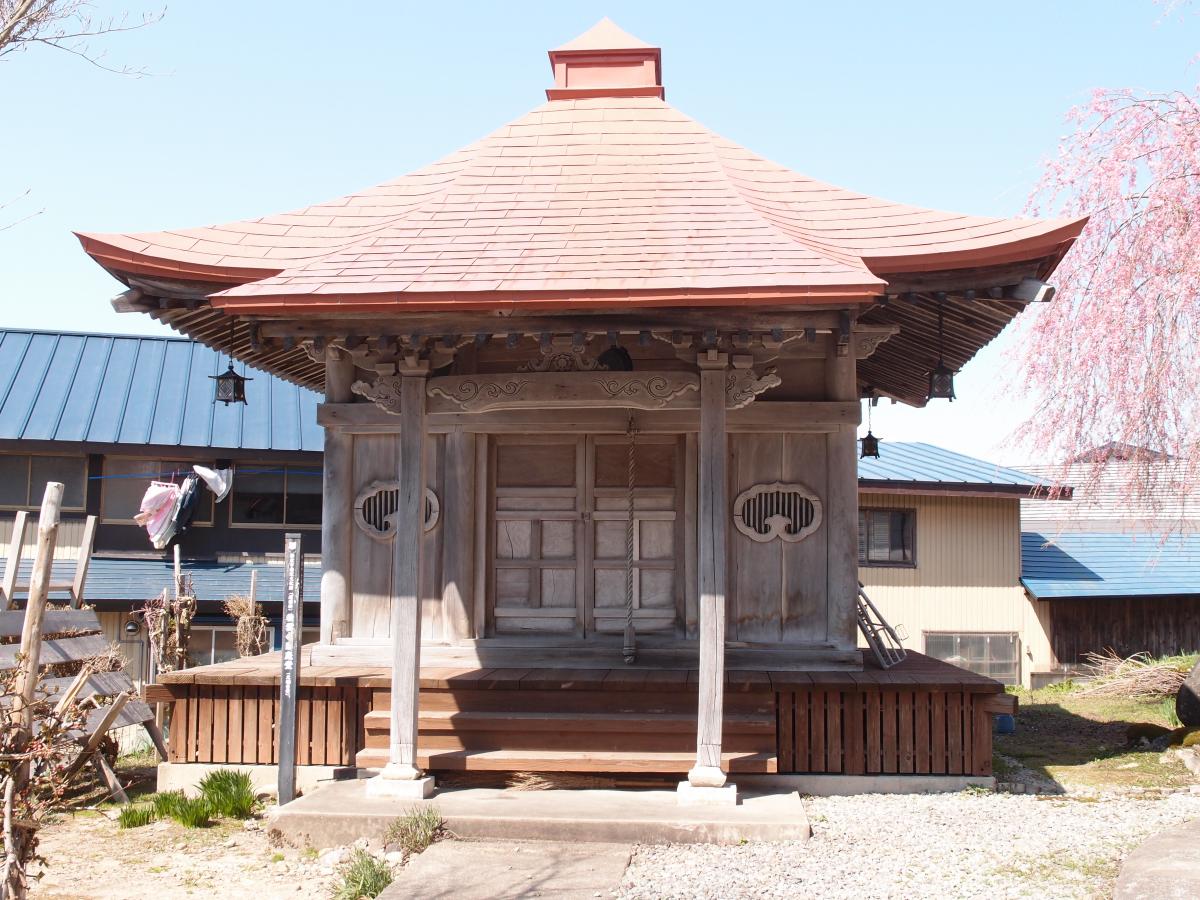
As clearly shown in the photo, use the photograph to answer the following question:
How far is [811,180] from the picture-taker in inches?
380

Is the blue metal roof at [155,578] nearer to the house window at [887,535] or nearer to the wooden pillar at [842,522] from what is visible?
the house window at [887,535]

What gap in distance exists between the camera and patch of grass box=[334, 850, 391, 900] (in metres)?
6.04

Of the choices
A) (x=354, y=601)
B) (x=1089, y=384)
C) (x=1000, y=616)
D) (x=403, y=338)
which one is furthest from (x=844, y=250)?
(x=1000, y=616)

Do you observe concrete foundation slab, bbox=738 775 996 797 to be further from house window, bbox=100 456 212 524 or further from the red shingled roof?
house window, bbox=100 456 212 524

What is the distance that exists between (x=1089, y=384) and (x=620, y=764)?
8.46 metres

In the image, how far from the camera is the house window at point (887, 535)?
67.7 ft

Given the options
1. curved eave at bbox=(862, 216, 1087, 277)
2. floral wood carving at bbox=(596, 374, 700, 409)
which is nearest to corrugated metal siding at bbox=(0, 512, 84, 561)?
floral wood carving at bbox=(596, 374, 700, 409)

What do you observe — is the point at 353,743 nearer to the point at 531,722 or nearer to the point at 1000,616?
the point at 531,722

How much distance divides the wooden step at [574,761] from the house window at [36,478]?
41.9ft

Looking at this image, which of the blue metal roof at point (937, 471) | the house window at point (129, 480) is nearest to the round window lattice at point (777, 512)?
the blue metal roof at point (937, 471)

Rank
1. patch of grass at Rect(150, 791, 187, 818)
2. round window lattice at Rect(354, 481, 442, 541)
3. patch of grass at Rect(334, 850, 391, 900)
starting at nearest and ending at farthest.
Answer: patch of grass at Rect(334, 850, 391, 900), patch of grass at Rect(150, 791, 187, 818), round window lattice at Rect(354, 481, 442, 541)

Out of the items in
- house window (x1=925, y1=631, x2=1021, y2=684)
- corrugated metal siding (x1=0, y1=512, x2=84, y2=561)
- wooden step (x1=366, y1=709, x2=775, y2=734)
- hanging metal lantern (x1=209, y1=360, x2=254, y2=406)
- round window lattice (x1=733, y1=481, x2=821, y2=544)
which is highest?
hanging metal lantern (x1=209, y1=360, x2=254, y2=406)

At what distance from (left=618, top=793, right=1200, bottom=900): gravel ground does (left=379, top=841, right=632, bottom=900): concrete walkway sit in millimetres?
176

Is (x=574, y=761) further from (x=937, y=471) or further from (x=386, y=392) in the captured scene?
(x=937, y=471)
